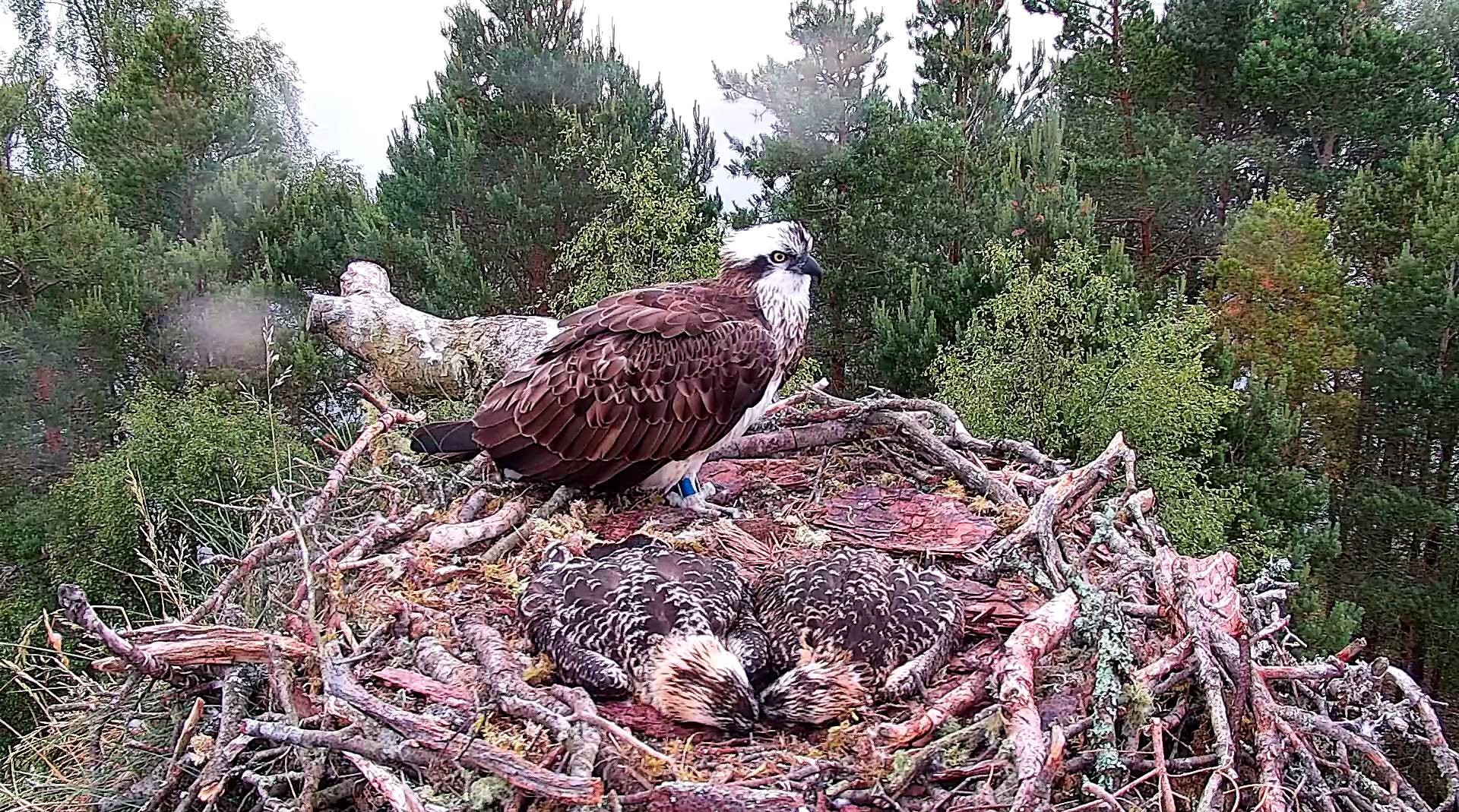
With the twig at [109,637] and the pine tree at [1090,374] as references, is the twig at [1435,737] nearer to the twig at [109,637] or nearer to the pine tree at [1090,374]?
the twig at [109,637]

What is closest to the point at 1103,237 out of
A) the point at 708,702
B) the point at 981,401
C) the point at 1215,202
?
the point at 1215,202

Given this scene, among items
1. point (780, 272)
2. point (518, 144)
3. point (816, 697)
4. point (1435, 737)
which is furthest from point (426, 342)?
point (518, 144)

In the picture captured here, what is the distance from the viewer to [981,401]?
10836 millimetres

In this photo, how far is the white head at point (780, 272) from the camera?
14.0ft

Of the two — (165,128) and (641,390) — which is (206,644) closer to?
(641,390)

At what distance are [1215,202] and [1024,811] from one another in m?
16.8

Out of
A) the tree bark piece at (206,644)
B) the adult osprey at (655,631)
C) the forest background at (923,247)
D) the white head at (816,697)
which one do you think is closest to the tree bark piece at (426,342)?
the adult osprey at (655,631)

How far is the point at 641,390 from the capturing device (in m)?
3.99

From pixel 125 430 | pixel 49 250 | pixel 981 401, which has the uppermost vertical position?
pixel 49 250

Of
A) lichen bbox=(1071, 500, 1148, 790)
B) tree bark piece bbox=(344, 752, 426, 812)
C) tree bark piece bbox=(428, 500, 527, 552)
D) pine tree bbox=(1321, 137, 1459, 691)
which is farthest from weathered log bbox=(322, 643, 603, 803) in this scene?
pine tree bbox=(1321, 137, 1459, 691)

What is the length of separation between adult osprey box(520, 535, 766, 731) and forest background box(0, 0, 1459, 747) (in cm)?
794

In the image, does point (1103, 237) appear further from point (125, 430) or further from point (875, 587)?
point (125, 430)

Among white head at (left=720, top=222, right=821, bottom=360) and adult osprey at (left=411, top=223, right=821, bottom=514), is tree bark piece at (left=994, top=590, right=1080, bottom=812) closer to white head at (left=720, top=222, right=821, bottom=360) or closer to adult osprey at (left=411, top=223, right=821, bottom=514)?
adult osprey at (left=411, top=223, right=821, bottom=514)

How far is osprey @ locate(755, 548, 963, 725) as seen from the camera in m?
2.85
